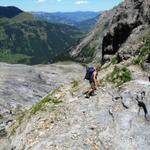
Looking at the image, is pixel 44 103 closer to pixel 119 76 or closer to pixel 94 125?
pixel 119 76

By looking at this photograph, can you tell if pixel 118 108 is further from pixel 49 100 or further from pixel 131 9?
pixel 131 9

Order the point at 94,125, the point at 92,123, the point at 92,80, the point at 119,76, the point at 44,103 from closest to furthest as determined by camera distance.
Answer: the point at 94,125
the point at 92,123
the point at 119,76
the point at 92,80
the point at 44,103

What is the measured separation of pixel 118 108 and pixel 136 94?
1616 millimetres

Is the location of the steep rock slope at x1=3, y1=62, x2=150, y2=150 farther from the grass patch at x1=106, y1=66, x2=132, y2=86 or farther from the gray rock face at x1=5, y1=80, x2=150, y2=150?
the grass patch at x1=106, y1=66, x2=132, y2=86

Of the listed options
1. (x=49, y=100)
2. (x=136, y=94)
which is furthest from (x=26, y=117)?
(x=136, y=94)

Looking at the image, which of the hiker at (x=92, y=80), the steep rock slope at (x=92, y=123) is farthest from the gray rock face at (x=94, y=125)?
the hiker at (x=92, y=80)

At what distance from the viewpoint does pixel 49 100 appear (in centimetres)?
3331

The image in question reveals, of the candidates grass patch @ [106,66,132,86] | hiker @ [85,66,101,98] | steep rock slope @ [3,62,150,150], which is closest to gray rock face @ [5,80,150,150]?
steep rock slope @ [3,62,150,150]

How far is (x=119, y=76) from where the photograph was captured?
3164 cm

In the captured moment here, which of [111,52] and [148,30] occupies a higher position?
[148,30]

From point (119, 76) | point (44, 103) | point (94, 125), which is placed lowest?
point (44, 103)

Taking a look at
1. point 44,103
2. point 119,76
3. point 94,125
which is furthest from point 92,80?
point 94,125

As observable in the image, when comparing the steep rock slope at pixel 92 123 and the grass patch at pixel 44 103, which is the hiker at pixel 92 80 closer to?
the steep rock slope at pixel 92 123

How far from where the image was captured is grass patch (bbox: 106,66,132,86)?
31.1m
